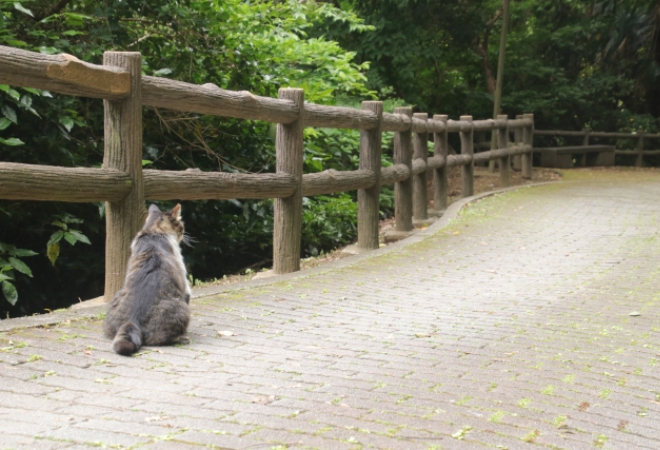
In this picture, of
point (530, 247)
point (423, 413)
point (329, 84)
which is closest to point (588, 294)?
point (530, 247)

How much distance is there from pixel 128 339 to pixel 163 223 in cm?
98

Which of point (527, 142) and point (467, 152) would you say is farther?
point (527, 142)

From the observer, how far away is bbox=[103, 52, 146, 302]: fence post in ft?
20.5

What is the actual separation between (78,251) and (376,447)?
736cm

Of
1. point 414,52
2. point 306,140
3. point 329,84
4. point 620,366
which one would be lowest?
point 620,366

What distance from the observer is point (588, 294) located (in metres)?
7.64

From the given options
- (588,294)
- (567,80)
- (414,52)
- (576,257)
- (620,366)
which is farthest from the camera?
(567,80)

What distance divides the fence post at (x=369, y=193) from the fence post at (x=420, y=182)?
117 inches

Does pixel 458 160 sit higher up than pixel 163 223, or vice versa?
pixel 458 160

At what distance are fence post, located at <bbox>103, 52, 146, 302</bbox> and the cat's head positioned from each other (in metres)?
0.62

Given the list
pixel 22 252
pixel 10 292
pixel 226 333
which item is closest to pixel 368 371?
pixel 226 333

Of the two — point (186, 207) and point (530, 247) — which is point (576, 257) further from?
point (186, 207)

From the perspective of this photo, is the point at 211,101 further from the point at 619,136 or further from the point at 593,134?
the point at 619,136

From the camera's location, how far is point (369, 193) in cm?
1043
